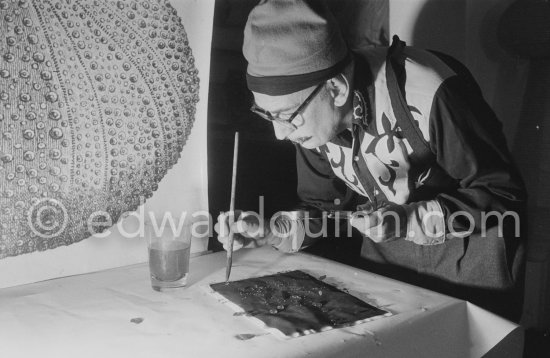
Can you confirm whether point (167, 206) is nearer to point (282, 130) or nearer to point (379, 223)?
point (282, 130)

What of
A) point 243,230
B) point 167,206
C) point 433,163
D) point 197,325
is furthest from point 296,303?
point 433,163

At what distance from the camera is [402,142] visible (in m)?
1.25

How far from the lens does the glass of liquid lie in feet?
3.29

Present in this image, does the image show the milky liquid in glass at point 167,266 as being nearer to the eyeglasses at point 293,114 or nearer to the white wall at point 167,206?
the white wall at point 167,206

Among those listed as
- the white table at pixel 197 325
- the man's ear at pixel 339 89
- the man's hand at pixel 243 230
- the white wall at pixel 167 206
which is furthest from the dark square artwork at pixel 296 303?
the man's ear at pixel 339 89

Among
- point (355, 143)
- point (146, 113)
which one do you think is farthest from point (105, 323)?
point (355, 143)

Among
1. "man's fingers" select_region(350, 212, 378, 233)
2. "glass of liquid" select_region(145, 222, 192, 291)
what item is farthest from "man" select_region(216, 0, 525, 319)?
"glass of liquid" select_region(145, 222, 192, 291)

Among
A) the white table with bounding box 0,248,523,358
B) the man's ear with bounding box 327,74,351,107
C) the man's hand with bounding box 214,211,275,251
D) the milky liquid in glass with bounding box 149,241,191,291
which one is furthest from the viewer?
the man's ear with bounding box 327,74,351,107

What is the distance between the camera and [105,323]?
815mm

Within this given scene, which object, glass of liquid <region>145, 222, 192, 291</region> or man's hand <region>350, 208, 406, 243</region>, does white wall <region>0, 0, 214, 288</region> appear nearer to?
glass of liquid <region>145, 222, 192, 291</region>

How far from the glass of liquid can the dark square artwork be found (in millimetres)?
79

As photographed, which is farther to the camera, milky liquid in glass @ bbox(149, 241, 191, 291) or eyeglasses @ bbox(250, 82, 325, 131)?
eyeglasses @ bbox(250, 82, 325, 131)

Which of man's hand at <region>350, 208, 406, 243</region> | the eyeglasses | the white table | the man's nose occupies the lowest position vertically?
the white table

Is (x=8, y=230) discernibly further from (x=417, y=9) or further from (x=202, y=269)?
(x=417, y=9)
